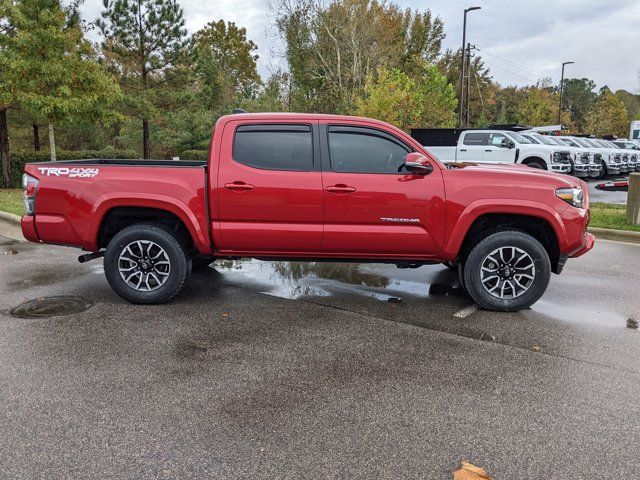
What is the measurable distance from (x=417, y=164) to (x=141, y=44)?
2485 centimetres

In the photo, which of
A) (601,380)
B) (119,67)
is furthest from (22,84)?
(601,380)

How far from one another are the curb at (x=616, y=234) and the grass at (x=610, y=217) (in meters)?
0.23

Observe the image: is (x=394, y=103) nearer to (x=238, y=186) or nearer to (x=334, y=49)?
(x=334, y=49)

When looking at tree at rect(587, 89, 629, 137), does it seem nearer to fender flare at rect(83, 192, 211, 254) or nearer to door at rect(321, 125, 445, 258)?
door at rect(321, 125, 445, 258)

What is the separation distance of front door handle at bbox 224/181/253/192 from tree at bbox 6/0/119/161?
13.0 meters

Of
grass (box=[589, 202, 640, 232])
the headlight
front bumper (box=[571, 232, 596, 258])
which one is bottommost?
grass (box=[589, 202, 640, 232])

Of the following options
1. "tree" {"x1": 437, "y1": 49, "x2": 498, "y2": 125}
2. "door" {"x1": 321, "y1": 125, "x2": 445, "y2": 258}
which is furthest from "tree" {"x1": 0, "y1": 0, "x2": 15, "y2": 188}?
"tree" {"x1": 437, "y1": 49, "x2": 498, "y2": 125}

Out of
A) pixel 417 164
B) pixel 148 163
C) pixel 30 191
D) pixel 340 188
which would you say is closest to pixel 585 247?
pixel 417 164

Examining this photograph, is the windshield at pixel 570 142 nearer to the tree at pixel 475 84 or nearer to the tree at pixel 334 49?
the tree at pixel 334 49

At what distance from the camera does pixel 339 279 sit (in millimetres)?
6309

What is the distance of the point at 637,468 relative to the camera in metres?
2.63

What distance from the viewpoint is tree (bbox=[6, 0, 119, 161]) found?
15156 millimetres

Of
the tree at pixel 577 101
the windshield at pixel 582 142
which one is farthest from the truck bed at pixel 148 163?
the tree at pixel 577 101

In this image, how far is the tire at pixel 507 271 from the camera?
5.00 m
